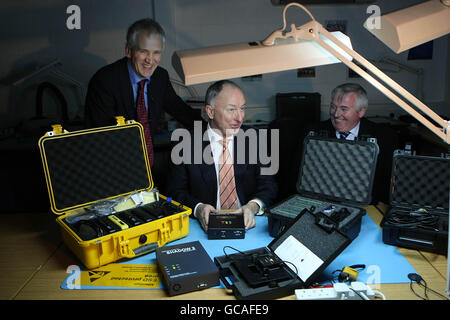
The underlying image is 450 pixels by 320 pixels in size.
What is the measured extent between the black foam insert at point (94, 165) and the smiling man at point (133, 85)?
0.55m

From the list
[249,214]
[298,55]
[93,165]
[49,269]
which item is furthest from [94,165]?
[298,55]

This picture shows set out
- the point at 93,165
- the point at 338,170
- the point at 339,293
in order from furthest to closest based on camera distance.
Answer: the point at 338,170, the point at 93,165, the point at 339,293

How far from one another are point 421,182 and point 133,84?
71.6 inches

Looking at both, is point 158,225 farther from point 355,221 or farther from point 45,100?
point 45,100

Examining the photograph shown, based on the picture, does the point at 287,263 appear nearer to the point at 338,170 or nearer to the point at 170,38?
the point at 338,170

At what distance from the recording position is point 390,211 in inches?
76.5

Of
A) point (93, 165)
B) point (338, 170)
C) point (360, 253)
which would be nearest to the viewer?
point (360, 253)

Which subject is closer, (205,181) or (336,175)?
(336,175)

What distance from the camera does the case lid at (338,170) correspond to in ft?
6.46

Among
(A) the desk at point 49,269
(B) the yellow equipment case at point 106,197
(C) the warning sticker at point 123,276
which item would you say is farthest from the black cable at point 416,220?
(C) the warning sticker at point 123,276

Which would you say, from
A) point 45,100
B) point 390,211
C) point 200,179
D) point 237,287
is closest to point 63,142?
point 200,179

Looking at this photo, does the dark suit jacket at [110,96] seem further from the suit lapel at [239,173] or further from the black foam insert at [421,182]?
the black foam insert at [421,182]

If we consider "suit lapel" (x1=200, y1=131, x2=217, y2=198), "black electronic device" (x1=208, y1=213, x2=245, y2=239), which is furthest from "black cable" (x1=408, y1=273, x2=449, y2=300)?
"suit lapel" (x1=200, y1=131, x2=217, y2=198)

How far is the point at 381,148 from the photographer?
2777 mm
